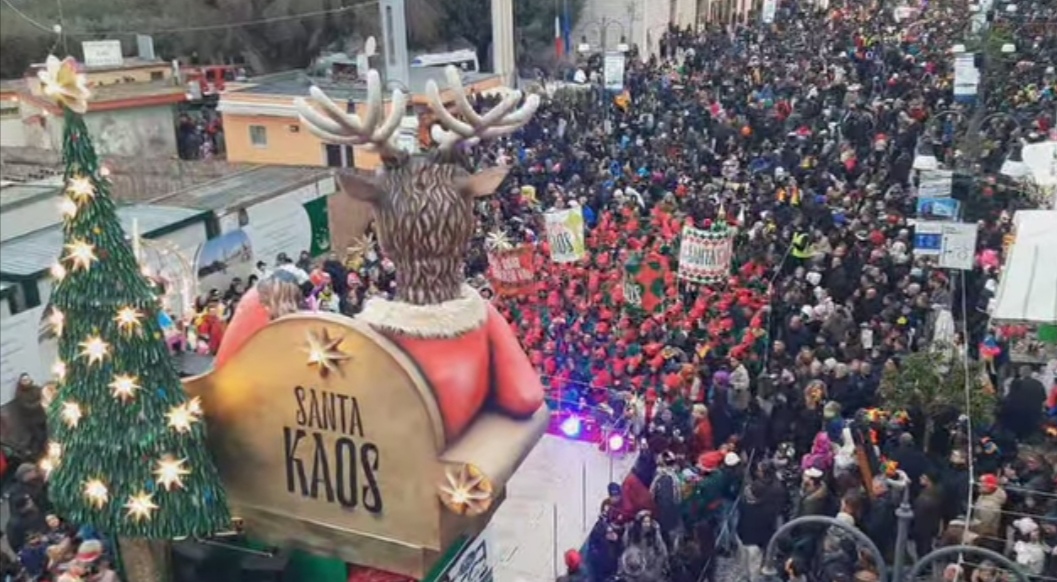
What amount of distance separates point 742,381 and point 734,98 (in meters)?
15.6

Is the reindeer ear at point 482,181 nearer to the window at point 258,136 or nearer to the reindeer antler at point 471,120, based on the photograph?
the reindeer antler at point 471,120

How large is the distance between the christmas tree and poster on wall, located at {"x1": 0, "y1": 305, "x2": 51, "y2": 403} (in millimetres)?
6317

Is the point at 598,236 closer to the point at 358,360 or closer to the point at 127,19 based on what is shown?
the point at 358,360

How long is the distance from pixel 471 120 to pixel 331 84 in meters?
22.6

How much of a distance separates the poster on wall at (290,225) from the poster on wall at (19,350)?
5.94 m

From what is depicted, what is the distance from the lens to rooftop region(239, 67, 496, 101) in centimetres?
2655

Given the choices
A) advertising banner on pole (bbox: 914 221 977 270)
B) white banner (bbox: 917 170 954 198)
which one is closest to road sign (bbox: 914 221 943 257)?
advertising banner on pole (bbox: 914 221 977 270)

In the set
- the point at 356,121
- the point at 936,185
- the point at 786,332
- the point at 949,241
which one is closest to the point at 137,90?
the point at 786,332

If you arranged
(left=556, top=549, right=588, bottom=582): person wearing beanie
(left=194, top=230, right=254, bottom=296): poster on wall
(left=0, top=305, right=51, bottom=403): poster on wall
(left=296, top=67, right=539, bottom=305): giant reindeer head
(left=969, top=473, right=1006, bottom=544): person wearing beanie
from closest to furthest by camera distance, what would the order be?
(left=296, top=67, right=539, bottom=305): giant reindeer head, (left=556, top=549, right=588, bottom=582): person wearing beanie, (left=969, top=473, right=1006, bottom=544): person wearing beanie, (left=0, top=305, right=51, bottom=403): poster on wall, (left=194, top=230, right=254, bottom=296): poster on wall

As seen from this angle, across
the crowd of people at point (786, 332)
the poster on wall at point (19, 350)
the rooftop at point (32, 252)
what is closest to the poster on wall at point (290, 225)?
the rooftop at point (32, 252)

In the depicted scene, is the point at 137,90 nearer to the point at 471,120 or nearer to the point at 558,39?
the point at 558,39

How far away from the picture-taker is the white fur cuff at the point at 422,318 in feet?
22.0

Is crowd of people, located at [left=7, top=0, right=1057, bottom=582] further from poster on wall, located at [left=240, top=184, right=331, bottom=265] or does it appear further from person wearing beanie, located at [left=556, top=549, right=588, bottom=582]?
poster on wall, located at [left=240, top=184, right=331, bottom=265]

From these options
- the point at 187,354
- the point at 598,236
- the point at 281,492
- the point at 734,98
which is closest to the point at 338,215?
the point at 598,236
